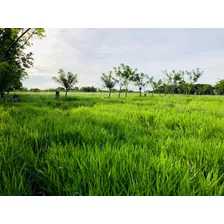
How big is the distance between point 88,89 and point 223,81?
1755 inches

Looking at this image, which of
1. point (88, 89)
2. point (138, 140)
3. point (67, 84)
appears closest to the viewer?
point (138, 140)

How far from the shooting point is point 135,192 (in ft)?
3.25

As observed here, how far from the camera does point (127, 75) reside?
102 ft

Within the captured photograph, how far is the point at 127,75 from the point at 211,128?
96.7 ft

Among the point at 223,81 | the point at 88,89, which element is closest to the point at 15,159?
the point at 88,89

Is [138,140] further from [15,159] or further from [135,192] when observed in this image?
[15,159]

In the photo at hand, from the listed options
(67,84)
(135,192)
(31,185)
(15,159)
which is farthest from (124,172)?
(67,84)

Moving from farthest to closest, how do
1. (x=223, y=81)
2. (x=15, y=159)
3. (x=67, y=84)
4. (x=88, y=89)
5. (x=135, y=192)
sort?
(x=223, y=81), (x=88, y=89), (x=67, y=84), (x=15, y=159), (x=135, y=192)

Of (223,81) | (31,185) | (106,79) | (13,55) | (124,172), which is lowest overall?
(31,185)

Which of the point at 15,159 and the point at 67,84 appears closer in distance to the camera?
the point at 15,159

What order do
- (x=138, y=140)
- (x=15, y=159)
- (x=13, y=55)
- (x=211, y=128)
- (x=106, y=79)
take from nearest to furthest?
(x=15, y=159) → (x=138, y=140) → (x=211, y=128) → (x=13, y=55) → (x=106, y=79)

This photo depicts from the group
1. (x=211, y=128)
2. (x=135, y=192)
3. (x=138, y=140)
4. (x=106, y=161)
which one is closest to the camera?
(x=135, y=192)
